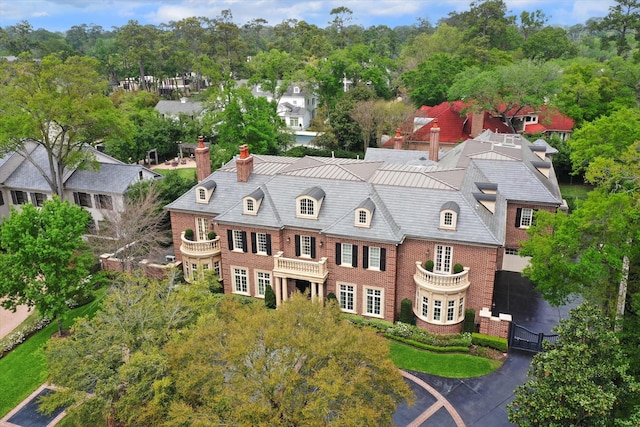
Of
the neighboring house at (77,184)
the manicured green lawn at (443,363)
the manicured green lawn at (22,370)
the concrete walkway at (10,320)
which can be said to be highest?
the neighboring house at (77,184)

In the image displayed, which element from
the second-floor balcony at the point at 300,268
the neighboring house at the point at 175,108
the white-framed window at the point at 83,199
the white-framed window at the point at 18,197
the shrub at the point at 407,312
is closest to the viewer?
the shrub at the point at 407,312

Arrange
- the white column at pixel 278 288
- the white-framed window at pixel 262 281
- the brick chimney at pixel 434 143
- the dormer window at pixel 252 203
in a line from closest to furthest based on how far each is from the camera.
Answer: the white column at pixel 278 288 → the dormer window at pixel 252 203 → the white-framed window at pixel 262 281 → the brick chimney at pixel 434 143

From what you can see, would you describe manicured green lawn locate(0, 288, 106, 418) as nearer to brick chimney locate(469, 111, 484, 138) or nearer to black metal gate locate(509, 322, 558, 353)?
black metal gate locate(509, 322, 558, 353)

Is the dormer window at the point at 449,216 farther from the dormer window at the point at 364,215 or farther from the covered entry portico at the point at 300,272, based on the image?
the covered entry portico at the point at 300,272

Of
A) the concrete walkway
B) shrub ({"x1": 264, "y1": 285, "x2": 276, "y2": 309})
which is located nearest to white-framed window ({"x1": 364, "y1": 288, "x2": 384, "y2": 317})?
shrub ({"x1": 264, "y1": 285, "x2": 276, "y2": 309})

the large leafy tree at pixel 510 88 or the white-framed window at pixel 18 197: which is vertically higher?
the large leafy tree at pixel 510 88

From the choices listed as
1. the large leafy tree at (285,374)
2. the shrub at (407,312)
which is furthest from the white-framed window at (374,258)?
the large leafy tree at (285,374)
